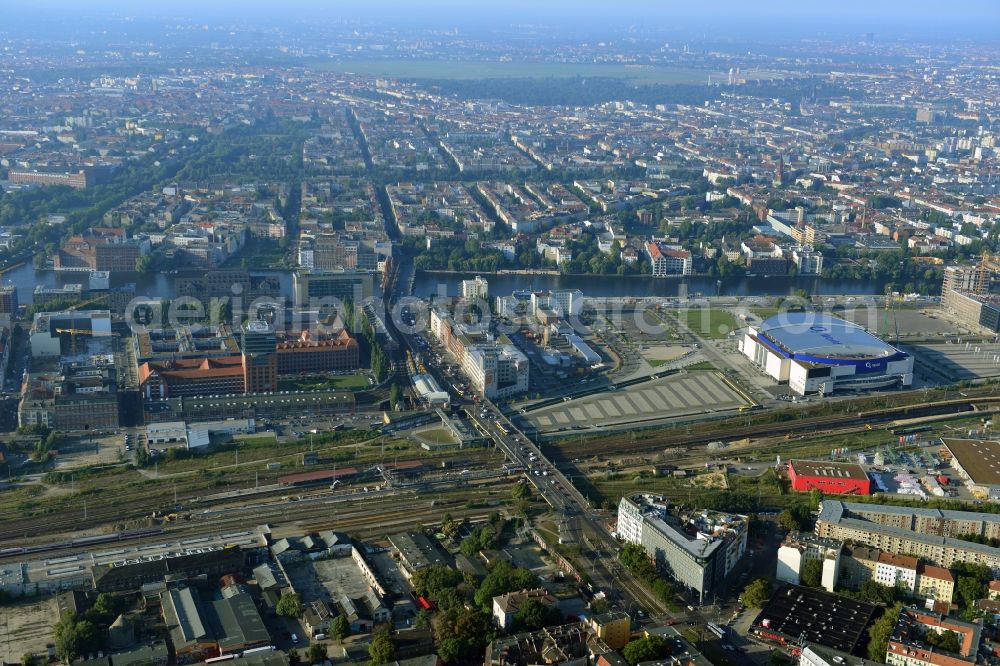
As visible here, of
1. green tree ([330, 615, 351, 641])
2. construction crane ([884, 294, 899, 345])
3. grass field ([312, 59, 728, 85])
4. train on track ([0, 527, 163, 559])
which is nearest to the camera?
green tree ([330, 615, 351, 641])

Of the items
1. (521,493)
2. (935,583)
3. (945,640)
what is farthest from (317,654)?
(935,583)

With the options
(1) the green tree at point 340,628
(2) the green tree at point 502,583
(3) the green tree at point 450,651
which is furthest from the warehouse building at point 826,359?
(1) the green tree at point 340,628

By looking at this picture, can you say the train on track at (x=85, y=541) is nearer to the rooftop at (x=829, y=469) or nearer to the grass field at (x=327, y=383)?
the grass field at (x=327, y=383)

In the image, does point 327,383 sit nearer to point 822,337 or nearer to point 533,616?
point 533,616

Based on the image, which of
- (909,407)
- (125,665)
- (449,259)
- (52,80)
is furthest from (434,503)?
(52,80)

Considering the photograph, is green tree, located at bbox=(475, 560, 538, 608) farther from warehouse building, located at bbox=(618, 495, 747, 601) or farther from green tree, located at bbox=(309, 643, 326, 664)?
green tree, located at bbox=(309, 643, 326, 664)

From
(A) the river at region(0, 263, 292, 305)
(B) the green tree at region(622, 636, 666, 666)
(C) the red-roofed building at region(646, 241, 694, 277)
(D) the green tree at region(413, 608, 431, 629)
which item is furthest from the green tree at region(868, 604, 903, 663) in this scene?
(C) the red-roofed building at region(646, 241, 694, 277)

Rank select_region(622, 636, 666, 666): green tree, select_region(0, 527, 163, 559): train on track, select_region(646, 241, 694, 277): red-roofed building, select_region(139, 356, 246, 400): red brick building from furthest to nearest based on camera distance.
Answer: select_region(646, 241, 694, 277): red-roofed building
select_region(139, 356, 246, 400): red brick building
select_region(0, 527, 163, 559): train on track
select_region(622, 636, 666, 666): green tree
